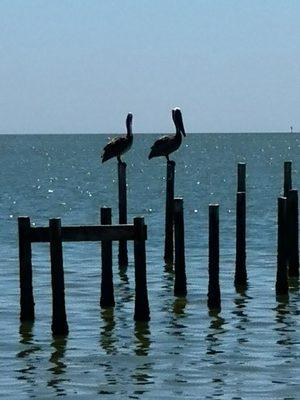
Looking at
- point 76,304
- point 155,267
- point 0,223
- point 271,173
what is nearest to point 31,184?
point 271,173

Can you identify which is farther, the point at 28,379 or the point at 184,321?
the point at 184,321

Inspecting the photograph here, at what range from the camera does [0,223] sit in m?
54.7

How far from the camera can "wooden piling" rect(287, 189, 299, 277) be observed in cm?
3128

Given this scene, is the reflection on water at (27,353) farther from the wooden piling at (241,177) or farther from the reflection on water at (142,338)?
the wooden piling at (241,177)

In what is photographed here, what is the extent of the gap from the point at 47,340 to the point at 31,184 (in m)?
73.9

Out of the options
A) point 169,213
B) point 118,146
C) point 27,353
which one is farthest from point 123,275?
point 27,353

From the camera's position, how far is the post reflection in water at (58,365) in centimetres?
2236

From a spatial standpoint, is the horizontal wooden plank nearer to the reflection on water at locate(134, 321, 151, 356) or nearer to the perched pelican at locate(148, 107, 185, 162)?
the reflection on water at locate(134, 321, 151, 356)

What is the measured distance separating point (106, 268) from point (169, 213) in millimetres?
6895

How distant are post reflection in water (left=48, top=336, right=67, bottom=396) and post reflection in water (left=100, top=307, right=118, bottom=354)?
730 mm

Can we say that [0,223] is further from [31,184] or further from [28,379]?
[31,184]

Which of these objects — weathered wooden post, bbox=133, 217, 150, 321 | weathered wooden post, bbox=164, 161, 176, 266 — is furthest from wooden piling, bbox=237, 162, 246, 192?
weathered wooden post, bbox=133, 217, 150, 321

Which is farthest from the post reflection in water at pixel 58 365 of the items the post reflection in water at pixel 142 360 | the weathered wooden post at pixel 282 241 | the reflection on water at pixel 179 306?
the weathered wooden post at pixel 282 241

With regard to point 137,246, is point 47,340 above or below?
below
